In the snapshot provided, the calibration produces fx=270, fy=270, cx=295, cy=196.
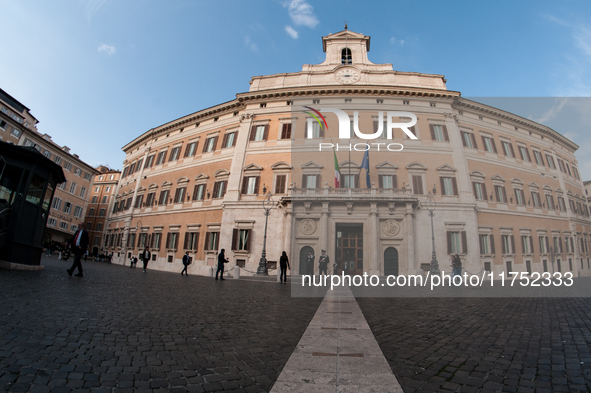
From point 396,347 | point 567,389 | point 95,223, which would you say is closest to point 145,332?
point 396,347

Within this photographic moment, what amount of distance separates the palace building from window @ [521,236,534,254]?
0.24 ft

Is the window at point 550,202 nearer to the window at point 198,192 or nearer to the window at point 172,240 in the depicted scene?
the window at point 198,192

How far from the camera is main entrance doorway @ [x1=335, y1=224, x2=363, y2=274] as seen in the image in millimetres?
18672

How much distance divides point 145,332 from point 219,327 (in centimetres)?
98

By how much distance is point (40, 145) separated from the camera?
113ft

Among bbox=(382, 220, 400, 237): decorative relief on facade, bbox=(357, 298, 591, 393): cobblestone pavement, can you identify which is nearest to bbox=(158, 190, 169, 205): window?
bbox=(382, 220, 400, 237): decorative relief on facade

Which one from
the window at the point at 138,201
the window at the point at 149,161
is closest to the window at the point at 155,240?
the window at the point at 138,201

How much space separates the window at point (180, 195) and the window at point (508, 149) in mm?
26771

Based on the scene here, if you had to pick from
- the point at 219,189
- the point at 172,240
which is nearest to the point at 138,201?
the point at 172,240

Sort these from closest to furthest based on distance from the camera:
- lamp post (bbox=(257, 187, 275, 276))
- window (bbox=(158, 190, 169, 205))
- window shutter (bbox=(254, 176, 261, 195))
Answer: lamp post (bbox=(257, 187, 275, 276)), window shutter (bbox=(254, 176, 261, 195)), window (bbox=(158, 190, 169, 205))

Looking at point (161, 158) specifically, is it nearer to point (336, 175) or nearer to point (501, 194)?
point (336, 175)

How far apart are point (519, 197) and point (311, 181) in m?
14.4

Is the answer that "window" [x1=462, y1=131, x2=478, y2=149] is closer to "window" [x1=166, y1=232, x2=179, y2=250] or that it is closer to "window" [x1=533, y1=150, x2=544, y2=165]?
"window" [x1=533, y1=150, x2=544, y2=165]

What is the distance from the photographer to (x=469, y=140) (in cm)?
2041
